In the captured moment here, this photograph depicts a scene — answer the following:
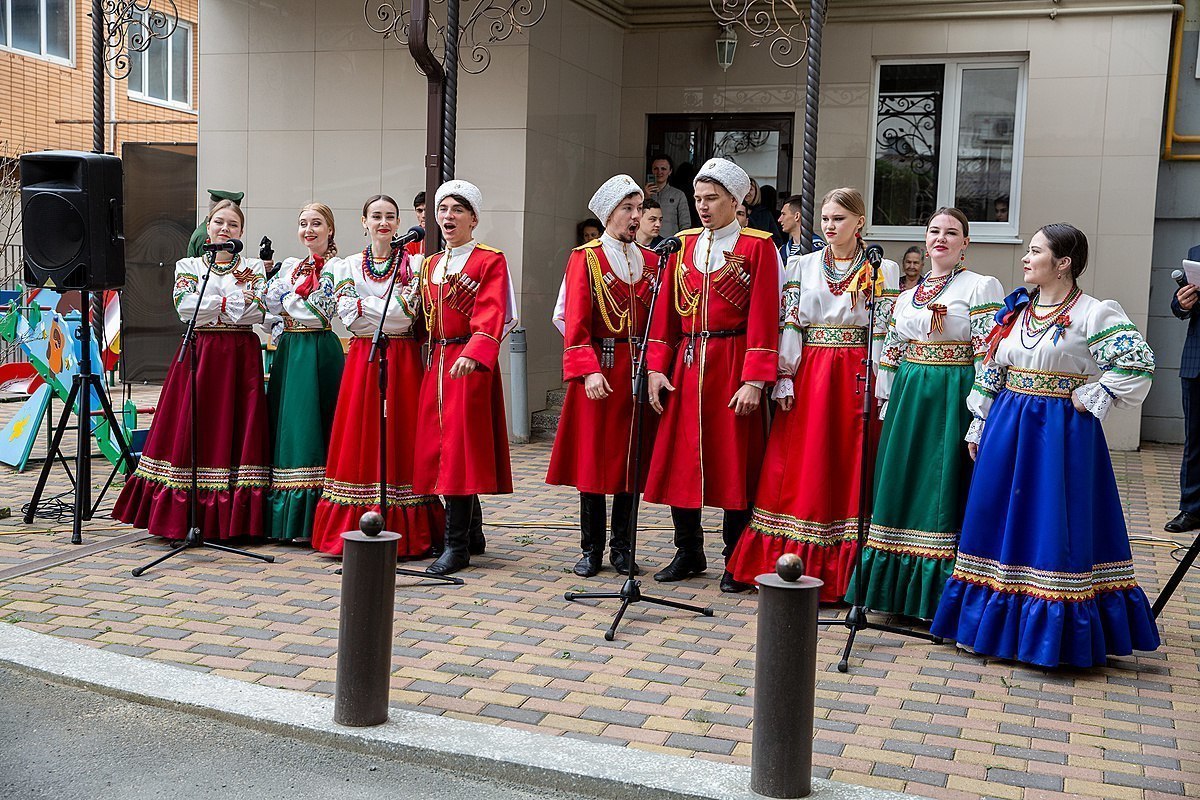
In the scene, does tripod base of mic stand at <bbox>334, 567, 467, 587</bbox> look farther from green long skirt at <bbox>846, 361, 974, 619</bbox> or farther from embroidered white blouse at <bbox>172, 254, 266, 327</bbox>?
green long skirt at <bbox>846, 361, 974, 619</bbox>

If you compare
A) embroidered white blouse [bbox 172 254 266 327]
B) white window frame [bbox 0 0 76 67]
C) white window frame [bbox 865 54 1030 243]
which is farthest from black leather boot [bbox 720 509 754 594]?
white window frame [bbox 0 0 76 67]

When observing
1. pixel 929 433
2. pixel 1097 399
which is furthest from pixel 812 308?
pixel 1097 399

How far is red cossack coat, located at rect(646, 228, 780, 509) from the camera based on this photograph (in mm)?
5902

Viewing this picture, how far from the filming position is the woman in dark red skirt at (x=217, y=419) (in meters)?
6.75

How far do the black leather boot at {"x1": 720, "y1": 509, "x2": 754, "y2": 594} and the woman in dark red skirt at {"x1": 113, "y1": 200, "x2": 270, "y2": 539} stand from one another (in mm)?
2561

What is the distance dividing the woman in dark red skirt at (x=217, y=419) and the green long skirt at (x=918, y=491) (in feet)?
10.9

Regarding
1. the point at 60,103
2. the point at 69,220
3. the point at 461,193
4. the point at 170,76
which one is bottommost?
the point at 69,220

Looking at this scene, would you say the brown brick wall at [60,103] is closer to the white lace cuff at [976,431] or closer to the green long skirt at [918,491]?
the green long skirt at [918,491]

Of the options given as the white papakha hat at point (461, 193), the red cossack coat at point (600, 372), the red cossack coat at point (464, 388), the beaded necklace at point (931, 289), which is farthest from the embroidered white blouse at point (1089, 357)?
the white papakha hat at point (461, 193)

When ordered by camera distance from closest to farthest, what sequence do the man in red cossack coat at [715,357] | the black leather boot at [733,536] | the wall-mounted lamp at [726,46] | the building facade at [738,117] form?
1. the man in red cossack coat at [715,357]
2. the black leather boot at [733,536]
3. the building facade at [738,117]
4. the wall-mounted lamp at [726,46]

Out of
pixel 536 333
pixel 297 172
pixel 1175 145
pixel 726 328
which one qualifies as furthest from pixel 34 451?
pixel 1175 145

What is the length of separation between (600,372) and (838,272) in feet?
4.16

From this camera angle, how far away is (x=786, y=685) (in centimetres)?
362

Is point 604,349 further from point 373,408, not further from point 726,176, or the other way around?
point 373,408
